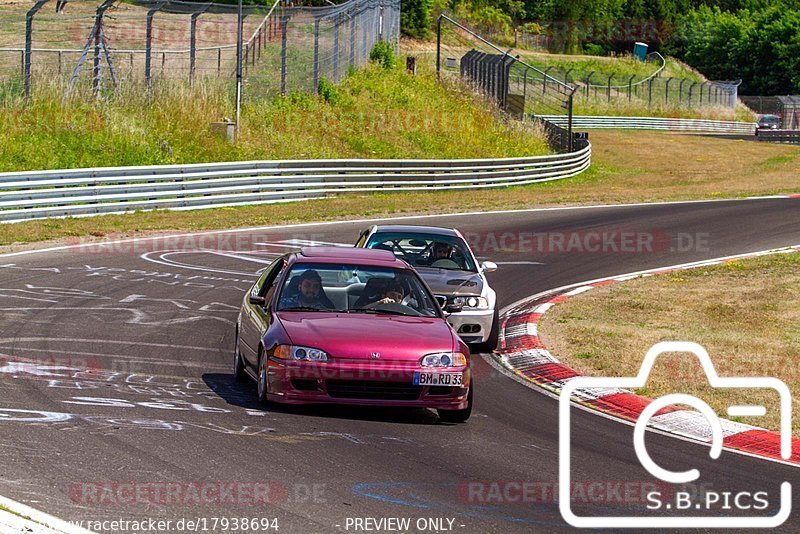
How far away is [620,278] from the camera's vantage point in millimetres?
20109

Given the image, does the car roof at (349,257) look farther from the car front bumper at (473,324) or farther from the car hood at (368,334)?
the car front bumper at (473,324)

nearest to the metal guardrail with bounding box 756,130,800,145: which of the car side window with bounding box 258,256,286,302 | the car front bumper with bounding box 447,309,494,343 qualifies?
the car front bumper with bounding box 447,309,494,343

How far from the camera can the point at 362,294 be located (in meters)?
10.7

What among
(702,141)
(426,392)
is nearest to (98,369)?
(426,392)

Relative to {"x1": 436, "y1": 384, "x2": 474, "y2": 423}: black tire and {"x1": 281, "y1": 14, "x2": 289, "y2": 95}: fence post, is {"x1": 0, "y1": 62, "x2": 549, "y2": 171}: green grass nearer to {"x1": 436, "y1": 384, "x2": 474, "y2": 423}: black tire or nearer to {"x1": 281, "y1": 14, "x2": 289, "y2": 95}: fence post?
{"x1": 281, "y1": 14, "x2": 289, "y2": 95}: fence post

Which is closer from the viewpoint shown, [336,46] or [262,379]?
[262,379]

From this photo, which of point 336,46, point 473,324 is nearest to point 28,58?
point 336,46

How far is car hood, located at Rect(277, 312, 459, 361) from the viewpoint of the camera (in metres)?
9.35

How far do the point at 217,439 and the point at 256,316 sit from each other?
2.38m

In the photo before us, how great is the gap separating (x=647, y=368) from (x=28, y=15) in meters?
20.5

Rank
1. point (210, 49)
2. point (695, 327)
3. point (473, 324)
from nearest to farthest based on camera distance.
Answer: point (473, 324), point (695, 327), point (210, 49)

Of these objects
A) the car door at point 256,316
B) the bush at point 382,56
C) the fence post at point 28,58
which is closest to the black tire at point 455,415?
the car door at point 256,316

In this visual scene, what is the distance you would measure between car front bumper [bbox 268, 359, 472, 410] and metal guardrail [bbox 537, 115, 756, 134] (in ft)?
200

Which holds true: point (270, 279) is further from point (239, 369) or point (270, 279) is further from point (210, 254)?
point (210, 254)
